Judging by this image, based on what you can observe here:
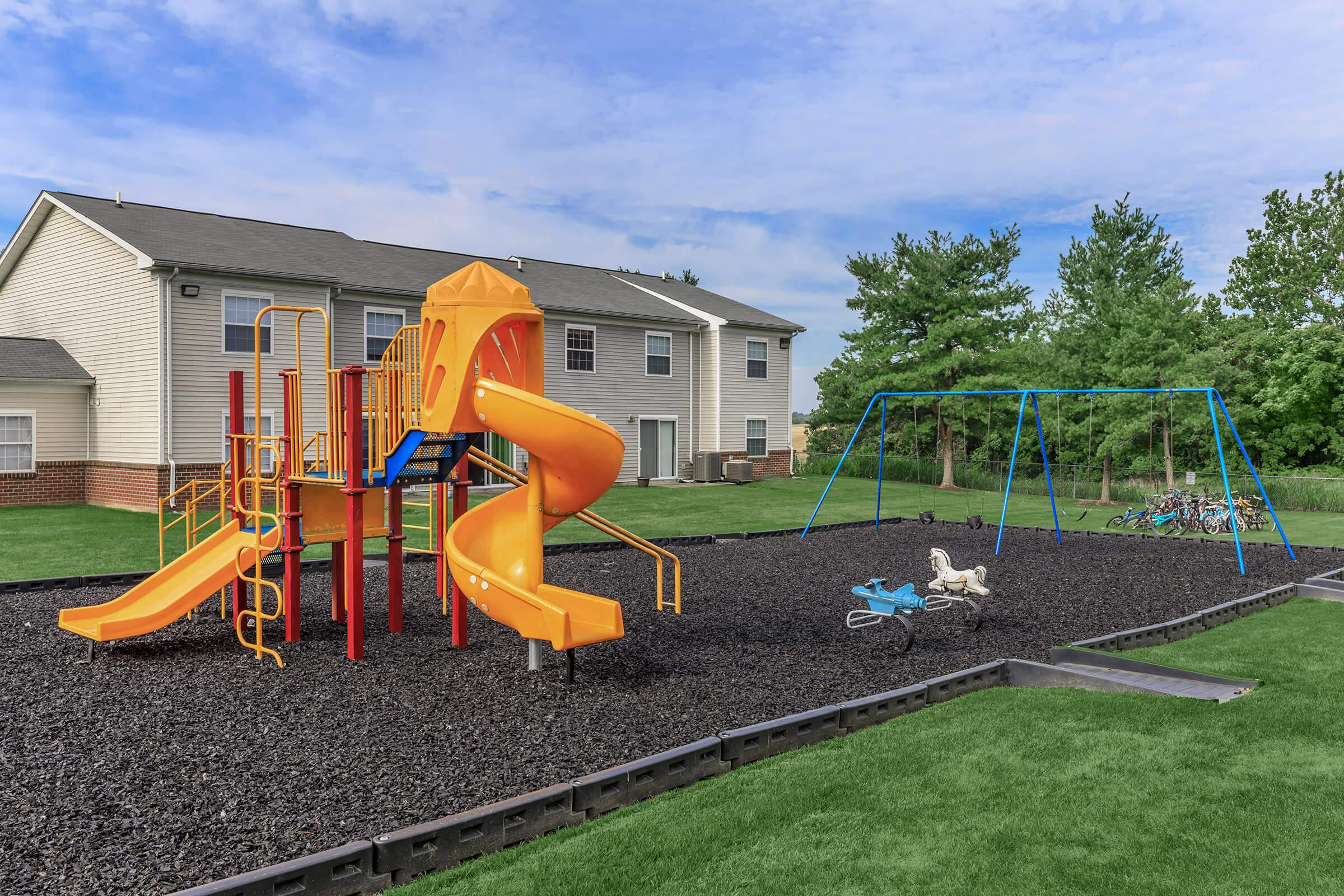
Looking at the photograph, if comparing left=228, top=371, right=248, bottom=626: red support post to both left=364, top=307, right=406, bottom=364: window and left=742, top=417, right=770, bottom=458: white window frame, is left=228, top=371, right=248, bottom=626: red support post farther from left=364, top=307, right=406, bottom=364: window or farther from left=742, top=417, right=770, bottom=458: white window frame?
left=742, top=417, right=770, bottom=458: white window frame

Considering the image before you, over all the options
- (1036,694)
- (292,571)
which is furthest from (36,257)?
(1036,694)

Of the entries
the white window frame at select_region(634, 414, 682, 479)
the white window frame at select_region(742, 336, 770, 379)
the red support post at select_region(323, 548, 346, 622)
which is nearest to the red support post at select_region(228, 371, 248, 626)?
the red support post at select_region(323, 548, 346, 622)

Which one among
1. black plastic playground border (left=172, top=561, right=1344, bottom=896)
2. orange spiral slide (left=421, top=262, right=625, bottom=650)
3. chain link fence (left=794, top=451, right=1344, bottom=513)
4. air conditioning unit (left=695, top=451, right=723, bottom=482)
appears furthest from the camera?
air conditioning unit (left=695, top=451, right=723, bottom=482)

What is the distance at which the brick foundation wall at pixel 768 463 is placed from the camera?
98.1 feet

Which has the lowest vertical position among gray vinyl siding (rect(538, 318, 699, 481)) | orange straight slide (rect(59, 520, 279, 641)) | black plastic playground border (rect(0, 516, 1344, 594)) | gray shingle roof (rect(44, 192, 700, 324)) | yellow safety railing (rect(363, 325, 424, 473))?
black plastic playground border (rect(0, 516, 1344, 594))

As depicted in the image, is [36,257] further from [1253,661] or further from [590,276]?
[1253,661]

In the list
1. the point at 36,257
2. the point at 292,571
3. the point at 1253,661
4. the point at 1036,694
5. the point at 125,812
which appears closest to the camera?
the point at 125,812

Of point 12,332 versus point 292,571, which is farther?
point 12,332

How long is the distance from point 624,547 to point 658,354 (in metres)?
14.3

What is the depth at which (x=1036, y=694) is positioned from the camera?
6.93m

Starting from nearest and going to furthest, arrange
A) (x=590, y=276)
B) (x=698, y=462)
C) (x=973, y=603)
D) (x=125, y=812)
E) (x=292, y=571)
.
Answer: (x=125, y=812) → (x=292, y=571) → (x=973, y=603) → (x=698, y=462) → (x=590, y=276)

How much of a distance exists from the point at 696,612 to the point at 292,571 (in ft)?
13.8

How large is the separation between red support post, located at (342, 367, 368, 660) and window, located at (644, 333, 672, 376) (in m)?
20.5

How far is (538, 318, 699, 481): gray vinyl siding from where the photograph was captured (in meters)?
26.2
